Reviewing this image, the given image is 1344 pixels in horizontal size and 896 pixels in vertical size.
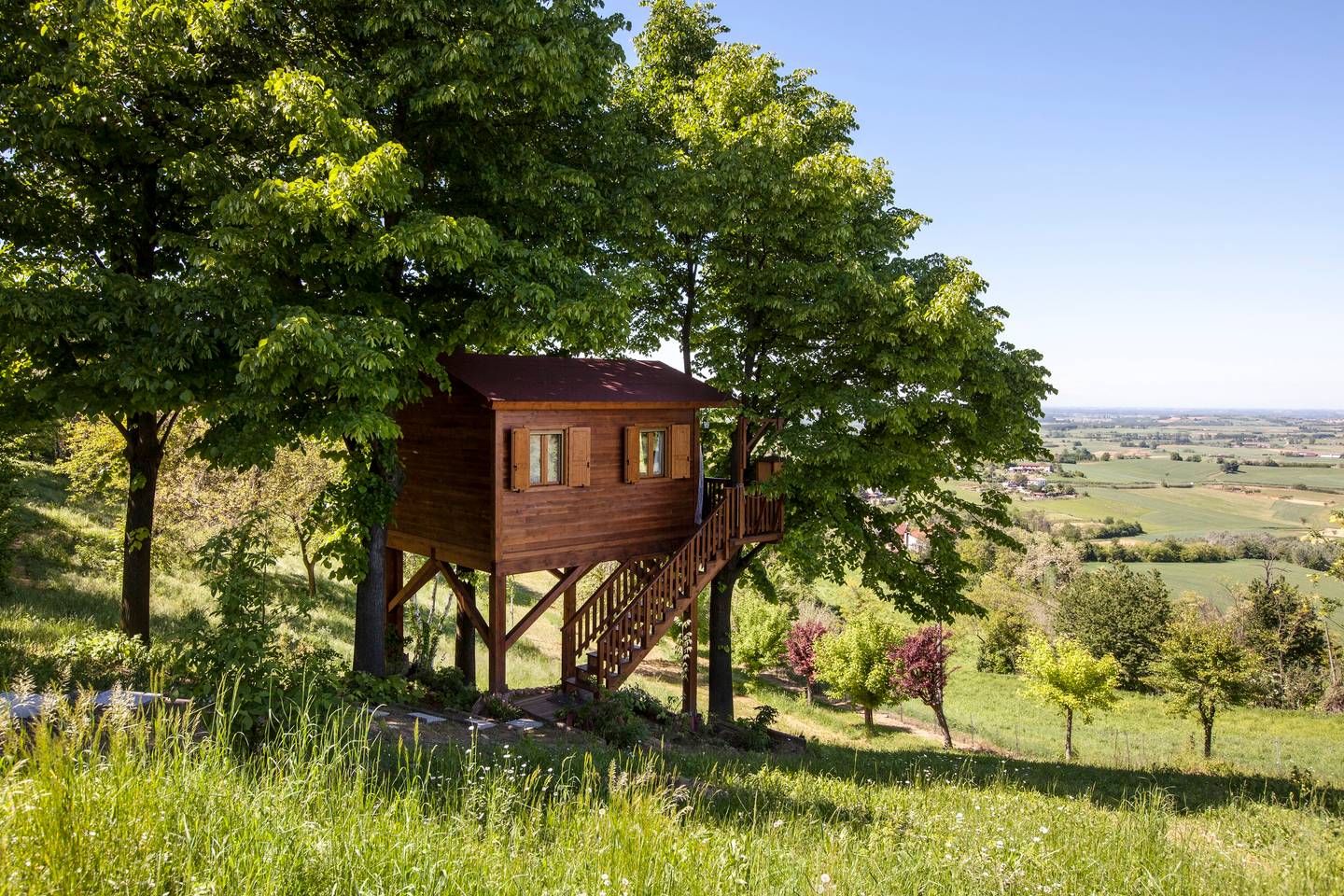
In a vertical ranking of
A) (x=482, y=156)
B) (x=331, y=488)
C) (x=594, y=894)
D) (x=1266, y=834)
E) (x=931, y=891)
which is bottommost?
(x=1266, y=834)

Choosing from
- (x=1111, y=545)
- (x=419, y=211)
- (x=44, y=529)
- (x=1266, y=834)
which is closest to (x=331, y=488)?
(x=419, y=211)

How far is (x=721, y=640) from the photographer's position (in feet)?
51.0

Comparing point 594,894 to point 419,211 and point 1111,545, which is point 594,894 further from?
point 1111,545

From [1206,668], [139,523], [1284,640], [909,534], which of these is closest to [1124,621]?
[1284,640]

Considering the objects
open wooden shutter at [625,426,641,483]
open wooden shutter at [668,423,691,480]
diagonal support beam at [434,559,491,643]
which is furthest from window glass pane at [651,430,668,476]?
diagonal support beam at [434,559,491,643]

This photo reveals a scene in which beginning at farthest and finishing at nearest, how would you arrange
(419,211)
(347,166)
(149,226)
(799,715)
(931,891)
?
(799,715), (149,226), (419,211), (347,166), (931,891)

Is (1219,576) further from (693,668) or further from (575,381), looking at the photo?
(575,381)

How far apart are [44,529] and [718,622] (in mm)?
18474

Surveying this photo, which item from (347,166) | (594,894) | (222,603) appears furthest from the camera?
(347,166)

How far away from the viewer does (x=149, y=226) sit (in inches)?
412

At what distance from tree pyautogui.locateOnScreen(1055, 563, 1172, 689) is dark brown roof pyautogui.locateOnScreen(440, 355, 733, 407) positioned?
36.2 m

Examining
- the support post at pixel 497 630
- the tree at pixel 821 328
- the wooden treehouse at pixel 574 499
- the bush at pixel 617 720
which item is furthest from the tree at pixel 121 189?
the bush at pixel 617 720

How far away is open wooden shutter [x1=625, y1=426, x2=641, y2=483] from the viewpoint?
1306cm

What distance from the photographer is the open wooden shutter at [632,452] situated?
13.1 m
